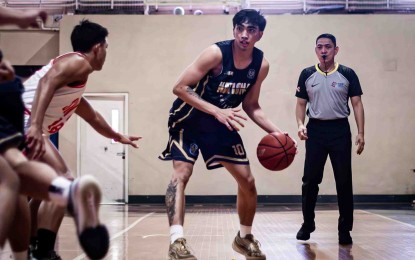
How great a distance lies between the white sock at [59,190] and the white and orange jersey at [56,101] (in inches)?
41.1

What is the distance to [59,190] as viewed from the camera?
2125 millimetres

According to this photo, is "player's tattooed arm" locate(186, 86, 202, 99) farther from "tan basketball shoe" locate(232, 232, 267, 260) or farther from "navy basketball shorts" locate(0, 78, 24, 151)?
"navy basketball shorts" locate(0, 78, 24, 151)

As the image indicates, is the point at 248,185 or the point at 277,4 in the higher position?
the point at 277,4

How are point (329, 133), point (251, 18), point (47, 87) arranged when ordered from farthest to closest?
point (329, 133), point (251, 18), point (47, 87)

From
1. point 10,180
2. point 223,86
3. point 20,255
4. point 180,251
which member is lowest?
point 180,251

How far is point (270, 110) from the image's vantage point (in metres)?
10.8

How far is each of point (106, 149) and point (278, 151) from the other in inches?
284

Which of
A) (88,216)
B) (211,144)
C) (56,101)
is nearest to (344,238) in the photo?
(211,144)

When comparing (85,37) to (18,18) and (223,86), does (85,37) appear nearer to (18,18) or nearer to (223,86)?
(223,86)

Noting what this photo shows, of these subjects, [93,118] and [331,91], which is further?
[331,91]

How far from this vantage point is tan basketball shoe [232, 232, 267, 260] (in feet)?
12.5

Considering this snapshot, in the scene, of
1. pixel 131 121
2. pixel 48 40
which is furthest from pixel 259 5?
pixel 48 40

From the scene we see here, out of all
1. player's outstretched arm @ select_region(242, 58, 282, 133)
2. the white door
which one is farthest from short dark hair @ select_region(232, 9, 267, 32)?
the white door

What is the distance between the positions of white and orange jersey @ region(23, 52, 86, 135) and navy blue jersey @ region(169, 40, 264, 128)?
0.75 meters
